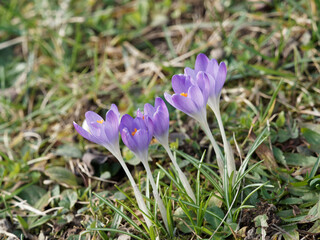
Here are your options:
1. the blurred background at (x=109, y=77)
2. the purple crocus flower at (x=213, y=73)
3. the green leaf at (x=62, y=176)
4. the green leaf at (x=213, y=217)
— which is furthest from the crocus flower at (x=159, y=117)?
the green leaf at (x=62, y=176)

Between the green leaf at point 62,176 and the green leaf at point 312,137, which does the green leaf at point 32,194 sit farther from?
the green leaf at point 312,137

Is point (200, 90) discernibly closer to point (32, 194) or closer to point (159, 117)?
point (159, 117)

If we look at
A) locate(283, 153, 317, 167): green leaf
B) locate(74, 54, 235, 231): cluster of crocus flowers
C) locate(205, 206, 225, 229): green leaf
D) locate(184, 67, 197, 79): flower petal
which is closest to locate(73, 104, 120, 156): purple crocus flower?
locate(74, 54, 235, 231): cluster of crocus flowers

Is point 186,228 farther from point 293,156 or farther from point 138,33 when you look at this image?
point 138,33

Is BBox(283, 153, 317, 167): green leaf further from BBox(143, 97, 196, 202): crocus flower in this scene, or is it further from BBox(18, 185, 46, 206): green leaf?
BBox(18, 185, 46, 206): green leaf

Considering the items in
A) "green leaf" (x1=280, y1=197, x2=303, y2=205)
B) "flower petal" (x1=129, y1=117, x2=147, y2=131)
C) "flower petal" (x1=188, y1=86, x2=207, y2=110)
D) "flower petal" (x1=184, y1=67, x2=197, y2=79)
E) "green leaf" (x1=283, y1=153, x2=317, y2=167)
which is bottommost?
"green leaf" (x1=280, y1=197, x2=303, y2=205)

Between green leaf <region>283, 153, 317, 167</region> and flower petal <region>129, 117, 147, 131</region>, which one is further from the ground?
flower petal <region>129, 117, 147, 131</region>
